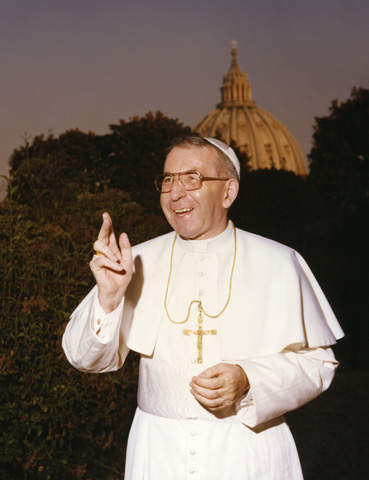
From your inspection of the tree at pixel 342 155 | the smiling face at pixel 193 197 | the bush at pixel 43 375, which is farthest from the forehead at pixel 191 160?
the tree at pixel 342 155

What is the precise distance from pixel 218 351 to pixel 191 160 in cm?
81

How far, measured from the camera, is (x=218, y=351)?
2672mm

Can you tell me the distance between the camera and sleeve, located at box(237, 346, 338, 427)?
8.05 feet

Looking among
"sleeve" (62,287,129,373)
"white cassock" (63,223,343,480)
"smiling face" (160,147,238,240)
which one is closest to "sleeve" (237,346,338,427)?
"white cassock" (63,223,343,480)

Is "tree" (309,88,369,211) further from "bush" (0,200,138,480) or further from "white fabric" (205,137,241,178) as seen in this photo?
"white fabric" (205,137,241,178)

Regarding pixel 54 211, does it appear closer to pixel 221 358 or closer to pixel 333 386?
pixel 221 358

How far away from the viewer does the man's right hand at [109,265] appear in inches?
96.7

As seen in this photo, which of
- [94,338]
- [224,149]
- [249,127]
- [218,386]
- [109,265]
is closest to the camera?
[218,386]

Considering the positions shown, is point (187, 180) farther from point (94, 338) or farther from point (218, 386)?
point (218, 386)

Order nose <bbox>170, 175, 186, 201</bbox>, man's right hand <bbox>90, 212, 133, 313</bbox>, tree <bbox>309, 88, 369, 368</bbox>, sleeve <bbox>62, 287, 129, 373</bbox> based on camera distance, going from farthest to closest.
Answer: tree <bbox>309, 88, 369, 368</bbox> → nose <bbox>170, 175, 186, 201</bbox> → sleeve <bbox>62, 287, 129, 373</bbox> → man's right hand <bbox>90, 212, 133, 313</bbox>

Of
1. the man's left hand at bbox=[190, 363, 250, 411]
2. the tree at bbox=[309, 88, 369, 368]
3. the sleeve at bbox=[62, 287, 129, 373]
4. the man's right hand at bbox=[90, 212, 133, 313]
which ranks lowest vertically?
the man's left hand at bbox=[190, 363, 250, 411]

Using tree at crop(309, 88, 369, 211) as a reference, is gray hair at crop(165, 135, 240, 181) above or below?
below

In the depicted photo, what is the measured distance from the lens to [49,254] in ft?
13.3

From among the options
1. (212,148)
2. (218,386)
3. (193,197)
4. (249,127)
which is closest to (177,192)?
(193,197)
